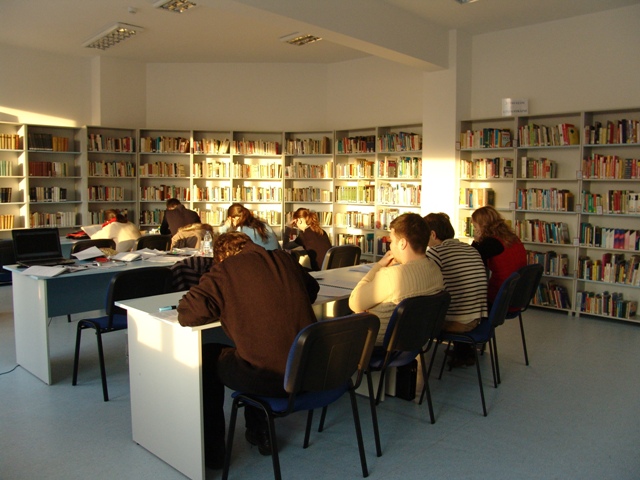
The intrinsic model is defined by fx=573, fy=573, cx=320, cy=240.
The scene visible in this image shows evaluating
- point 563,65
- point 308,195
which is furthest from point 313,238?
point 563,65

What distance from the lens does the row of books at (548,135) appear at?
6898mm

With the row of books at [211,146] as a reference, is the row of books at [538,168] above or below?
below

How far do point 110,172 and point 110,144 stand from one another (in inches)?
18.3

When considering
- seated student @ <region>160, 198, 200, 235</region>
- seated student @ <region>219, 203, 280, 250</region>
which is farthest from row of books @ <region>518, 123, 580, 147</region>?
seated student @ <region>160, 198, 200, 235</region>

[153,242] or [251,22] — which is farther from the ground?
[251,22]

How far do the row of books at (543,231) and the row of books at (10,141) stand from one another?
746 centimetres

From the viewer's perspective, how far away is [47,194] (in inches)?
363

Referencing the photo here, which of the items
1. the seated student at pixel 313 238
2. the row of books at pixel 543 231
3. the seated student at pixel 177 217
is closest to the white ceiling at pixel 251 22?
the seated student at pixel 313 238

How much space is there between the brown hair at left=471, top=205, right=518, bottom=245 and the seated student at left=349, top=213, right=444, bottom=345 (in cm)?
159

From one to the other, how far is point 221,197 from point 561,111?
5644mm

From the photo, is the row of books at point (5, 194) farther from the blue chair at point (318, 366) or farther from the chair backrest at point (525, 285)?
the chair backrest at point (525, 285)

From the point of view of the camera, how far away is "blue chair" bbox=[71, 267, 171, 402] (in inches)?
157

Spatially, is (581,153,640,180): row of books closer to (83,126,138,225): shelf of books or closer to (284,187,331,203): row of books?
(284,187,331,203): row of books

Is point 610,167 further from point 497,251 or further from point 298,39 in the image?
point 298,39
